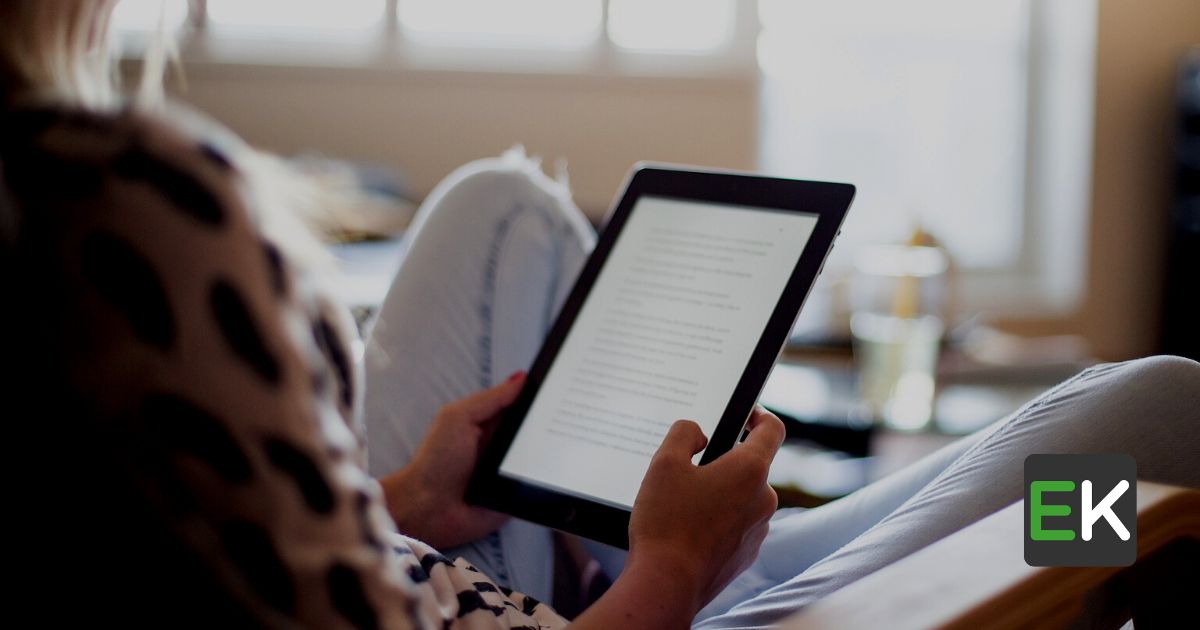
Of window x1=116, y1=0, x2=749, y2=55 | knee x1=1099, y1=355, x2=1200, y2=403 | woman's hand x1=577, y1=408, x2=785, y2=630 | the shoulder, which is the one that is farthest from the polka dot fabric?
window x1=116, y1=0, x2=749, y2=55

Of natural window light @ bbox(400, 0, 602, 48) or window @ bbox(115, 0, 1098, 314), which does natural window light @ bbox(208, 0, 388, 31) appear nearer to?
natural window light @ bbox(400, 0, 602, 48)

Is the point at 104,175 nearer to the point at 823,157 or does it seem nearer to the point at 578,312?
the point at 578,312

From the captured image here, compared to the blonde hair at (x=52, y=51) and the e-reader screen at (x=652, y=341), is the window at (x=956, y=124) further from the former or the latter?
the blonde hair at (x=52, y=51)

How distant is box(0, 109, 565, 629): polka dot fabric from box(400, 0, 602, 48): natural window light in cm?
309

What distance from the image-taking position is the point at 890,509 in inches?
33.5

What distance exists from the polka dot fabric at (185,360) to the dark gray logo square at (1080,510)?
35 centimetres

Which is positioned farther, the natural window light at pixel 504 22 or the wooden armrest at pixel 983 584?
the natural window light at pixel 504 22

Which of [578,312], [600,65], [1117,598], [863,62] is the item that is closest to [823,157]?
[863,62]

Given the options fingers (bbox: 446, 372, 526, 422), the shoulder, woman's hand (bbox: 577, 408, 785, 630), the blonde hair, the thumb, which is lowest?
fingers (bbox: 446, 372, 526, 422)

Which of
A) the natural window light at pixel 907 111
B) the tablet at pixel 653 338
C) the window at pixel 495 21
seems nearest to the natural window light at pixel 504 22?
the window at pixel 495 21

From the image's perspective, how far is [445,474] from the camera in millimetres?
891

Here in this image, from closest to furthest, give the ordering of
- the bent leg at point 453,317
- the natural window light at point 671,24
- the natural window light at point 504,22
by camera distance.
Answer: the bent leg at point 453,317 < the natural window light at point 504,22 < the natural window light at point 671,24

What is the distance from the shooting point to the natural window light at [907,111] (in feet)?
12.9

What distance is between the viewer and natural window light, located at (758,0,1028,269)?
→ 12.9 feet
